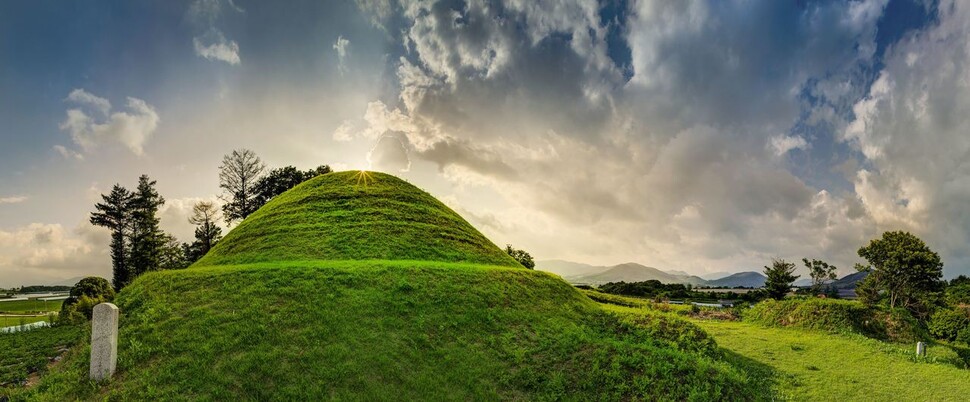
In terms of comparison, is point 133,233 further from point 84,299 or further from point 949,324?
point 949,324

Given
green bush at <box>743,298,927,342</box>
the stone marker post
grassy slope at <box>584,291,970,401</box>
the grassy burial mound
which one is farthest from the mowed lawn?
the stone marker post

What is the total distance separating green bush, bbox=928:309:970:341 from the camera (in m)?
27.4

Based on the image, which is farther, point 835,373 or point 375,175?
point 375,175

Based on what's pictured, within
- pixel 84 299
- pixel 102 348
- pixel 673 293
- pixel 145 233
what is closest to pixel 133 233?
pixel 145 233

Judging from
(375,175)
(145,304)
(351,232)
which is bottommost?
(145,304)

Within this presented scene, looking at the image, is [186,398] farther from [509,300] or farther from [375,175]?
[375,175]

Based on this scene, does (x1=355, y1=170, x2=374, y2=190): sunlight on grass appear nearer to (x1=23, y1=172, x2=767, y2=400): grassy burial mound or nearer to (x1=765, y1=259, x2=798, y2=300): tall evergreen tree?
(x1=23, y1=172, x2=767, y2=400): grassy burial mound

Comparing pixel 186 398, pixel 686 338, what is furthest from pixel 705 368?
pixel 186 398

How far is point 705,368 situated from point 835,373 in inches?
269

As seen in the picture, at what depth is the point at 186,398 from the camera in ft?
Result: 33.5

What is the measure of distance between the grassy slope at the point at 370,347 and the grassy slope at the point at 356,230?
7125 millimetres

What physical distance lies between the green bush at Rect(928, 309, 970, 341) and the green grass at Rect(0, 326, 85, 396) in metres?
45.2

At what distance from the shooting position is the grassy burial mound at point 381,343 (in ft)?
36.1

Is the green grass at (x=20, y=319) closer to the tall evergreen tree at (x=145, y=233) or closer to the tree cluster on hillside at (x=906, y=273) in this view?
the tall evergreen tree at (x=145, y=233)
